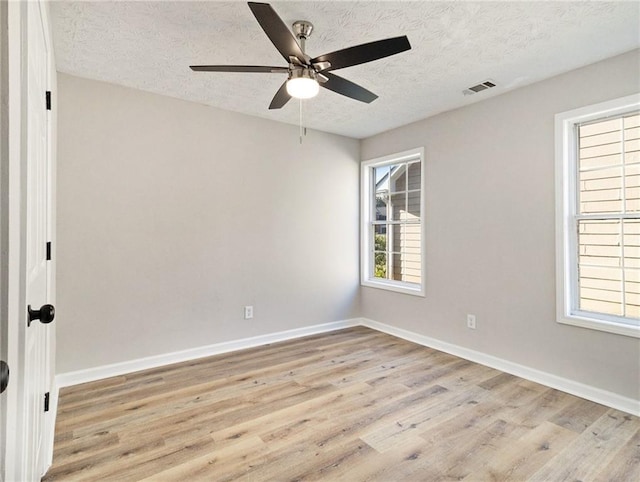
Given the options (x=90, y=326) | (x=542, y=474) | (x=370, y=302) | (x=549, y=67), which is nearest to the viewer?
(x=542, y=474)

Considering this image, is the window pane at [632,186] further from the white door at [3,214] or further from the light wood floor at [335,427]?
the white door at [3,214]

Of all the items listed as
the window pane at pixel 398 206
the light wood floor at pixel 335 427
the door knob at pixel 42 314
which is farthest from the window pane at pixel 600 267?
the door knob at pixel 42 314

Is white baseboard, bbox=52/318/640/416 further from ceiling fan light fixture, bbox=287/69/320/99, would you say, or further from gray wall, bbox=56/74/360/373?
ceiling fan light fixture, bbox=287/69/320/99

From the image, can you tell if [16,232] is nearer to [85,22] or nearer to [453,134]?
[85,22]

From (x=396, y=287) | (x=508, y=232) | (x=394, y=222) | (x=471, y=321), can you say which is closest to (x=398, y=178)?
(x=394, y=222)

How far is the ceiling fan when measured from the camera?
1697 millimetres

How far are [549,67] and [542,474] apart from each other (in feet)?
9.47

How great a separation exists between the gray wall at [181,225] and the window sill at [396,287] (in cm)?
50

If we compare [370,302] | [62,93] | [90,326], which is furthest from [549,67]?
[90,326]

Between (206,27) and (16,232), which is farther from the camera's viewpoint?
(206,27)

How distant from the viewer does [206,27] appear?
87.6 inches

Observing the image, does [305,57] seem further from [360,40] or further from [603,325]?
[603,325]

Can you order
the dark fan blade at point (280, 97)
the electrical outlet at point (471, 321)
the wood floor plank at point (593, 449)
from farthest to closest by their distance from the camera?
the electrical outlet at point (471, 321)
the dark fan blade at point (280, 97)
the wood floor plank at point (593, 449)

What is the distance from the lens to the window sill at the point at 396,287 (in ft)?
13.3
